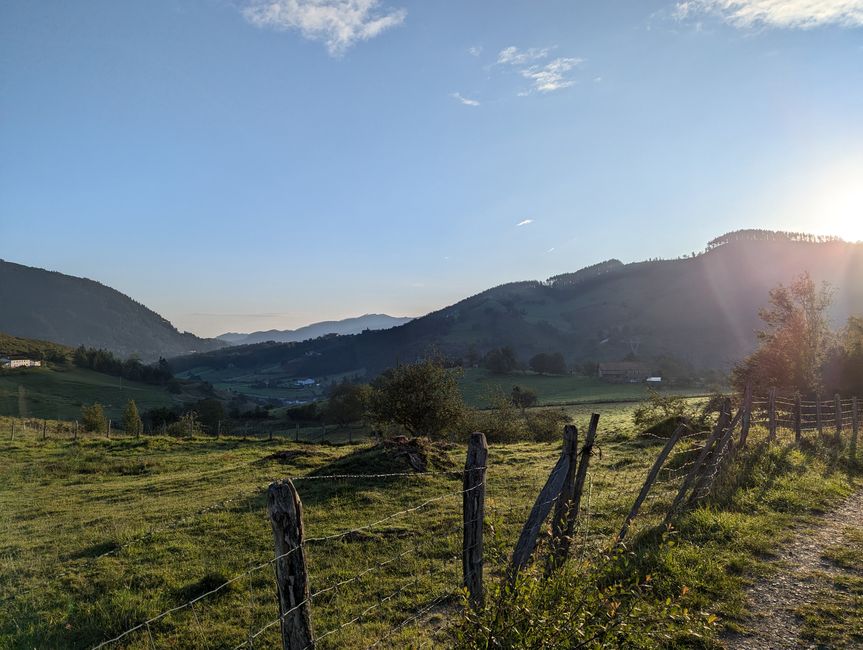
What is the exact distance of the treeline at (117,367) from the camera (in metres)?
132

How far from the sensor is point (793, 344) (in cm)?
4862

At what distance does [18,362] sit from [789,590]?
148 metres

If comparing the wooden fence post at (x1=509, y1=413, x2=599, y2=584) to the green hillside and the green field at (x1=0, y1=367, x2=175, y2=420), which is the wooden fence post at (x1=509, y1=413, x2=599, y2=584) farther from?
the green hillside

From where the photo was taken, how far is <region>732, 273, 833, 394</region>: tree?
47.7 m

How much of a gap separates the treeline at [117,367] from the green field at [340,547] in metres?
127

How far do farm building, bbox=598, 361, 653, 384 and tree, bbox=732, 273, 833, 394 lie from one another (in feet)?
181

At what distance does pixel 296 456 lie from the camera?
2406 cm

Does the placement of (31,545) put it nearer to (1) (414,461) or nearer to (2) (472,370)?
(1) (414,461)

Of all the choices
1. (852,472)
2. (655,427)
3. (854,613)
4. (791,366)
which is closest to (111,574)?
(854,613)

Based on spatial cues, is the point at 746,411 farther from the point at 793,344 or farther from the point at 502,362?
the point at 502,362

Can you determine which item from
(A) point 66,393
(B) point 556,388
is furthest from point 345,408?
(A) point 66,393

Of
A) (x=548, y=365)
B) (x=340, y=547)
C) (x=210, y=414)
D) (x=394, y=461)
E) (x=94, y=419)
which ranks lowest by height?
(x=210, y=414)

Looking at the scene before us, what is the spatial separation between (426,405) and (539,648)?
29965mm

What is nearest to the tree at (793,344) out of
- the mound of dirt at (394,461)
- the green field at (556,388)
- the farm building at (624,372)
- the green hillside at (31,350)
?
the green field at (556,388)
